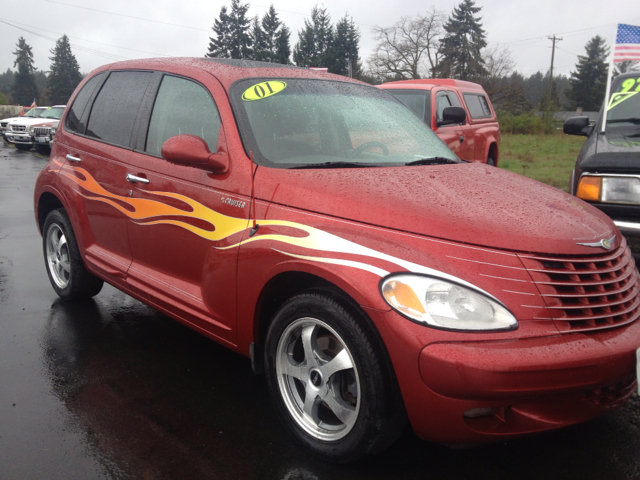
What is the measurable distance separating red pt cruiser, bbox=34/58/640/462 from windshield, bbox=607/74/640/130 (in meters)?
2.60

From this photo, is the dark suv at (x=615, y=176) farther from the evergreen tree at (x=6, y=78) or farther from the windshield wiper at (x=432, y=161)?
the evergreen tree at (x=6, y=78)

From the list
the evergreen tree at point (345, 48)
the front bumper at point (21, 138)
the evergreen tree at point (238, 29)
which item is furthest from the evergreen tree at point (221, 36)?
the front bumper at point (21, 138)

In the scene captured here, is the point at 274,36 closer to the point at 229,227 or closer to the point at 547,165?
the point at 547,165

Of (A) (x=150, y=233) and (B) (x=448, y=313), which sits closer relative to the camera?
(B) (x=448, y=313)

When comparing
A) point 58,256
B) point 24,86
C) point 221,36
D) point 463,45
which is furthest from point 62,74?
point 58,256

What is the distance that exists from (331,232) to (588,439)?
1629 millimetres

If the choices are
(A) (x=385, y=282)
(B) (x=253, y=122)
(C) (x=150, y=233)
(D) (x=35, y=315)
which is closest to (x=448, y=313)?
(A) (x=385, y=282)

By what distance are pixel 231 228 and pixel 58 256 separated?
2.56 m

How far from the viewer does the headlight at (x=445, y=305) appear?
2119mm

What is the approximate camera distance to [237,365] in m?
3.59

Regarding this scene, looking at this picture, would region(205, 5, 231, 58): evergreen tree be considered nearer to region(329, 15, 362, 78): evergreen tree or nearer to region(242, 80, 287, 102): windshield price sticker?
region(329, 15, 362, 78): evergreen tree

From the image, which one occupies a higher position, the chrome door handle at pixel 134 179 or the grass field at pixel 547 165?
the chrome door handle at pixel 134 179

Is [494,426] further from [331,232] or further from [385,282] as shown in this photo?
[331,232]

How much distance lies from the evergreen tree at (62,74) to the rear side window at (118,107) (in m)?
81.5
